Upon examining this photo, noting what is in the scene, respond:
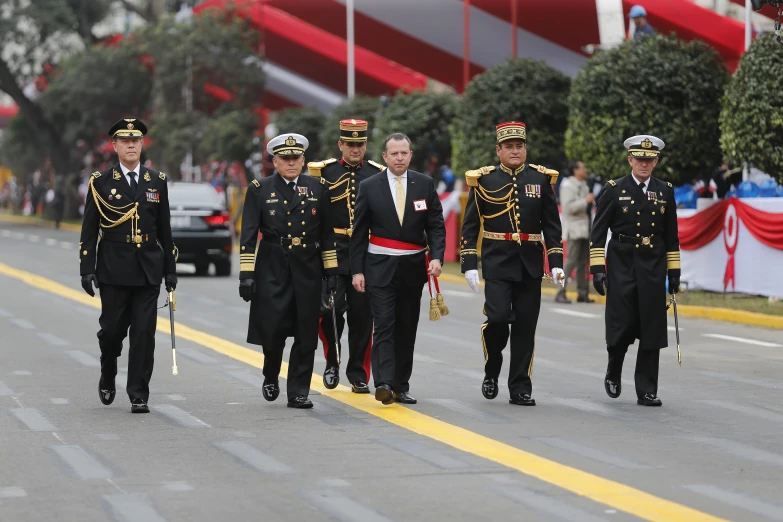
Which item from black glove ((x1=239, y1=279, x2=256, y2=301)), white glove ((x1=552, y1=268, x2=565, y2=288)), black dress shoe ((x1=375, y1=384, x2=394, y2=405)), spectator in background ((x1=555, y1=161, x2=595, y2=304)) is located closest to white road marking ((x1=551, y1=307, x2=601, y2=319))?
spectator in background ((x1=555, y1=161, x2=595, y2=304))

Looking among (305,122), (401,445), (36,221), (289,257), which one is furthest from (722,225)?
(36,221)

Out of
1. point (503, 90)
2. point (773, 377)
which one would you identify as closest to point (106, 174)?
point (773, 377)

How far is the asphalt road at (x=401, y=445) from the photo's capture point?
23.4ft

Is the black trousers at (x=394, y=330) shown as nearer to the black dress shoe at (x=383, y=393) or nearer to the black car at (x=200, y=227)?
the black dress shoe at (x=383, y=393)

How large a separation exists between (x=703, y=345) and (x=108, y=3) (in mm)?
42810

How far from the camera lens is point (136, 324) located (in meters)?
10.3

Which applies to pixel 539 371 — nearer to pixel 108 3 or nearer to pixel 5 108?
pixel 108 3

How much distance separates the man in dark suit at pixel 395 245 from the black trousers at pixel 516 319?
42cm

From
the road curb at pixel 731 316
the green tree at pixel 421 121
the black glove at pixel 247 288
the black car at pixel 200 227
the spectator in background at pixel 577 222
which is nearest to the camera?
the black glove at pixel 247 288

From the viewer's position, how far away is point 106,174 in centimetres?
1040

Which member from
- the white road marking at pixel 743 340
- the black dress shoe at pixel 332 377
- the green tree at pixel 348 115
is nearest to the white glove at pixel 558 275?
the black dress shoe at pixel 332 377

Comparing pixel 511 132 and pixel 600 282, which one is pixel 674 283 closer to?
pixel 600 282

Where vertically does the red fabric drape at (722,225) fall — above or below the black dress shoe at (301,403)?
above

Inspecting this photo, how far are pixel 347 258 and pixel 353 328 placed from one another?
507 millimetres
